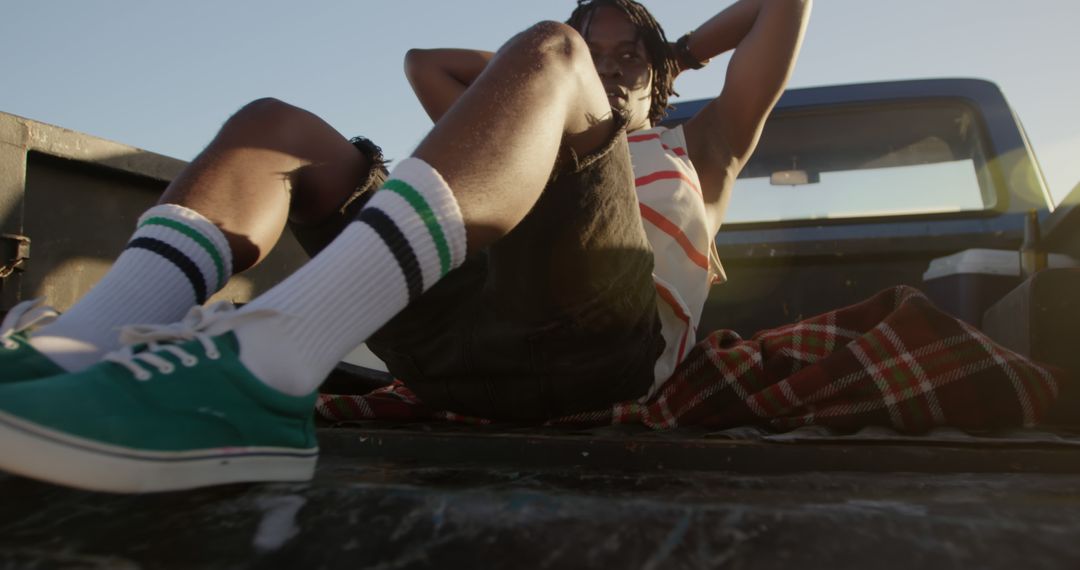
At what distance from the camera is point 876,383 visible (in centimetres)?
127

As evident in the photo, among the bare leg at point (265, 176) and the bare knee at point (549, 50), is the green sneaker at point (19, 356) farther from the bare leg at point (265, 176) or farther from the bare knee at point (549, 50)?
the bare knee at point (549, 50)

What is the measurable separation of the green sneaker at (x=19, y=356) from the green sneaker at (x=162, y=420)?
10 cm

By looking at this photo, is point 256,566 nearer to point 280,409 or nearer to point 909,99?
point 280,409

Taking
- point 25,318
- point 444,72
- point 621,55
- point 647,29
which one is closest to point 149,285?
point 25,318

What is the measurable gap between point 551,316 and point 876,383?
0.53 metres

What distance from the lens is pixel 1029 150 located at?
269cm

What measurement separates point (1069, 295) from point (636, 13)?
118 centimetres

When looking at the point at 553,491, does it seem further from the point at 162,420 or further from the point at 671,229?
the point at 671,229

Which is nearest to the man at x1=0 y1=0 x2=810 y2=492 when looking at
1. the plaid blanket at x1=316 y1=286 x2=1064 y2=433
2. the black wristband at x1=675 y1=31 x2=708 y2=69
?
the plaid blanket at x1=316 y1=286 x2=1064 y2=433

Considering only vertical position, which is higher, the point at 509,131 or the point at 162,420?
the point at 509,131

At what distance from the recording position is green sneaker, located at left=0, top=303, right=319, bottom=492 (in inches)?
28.3

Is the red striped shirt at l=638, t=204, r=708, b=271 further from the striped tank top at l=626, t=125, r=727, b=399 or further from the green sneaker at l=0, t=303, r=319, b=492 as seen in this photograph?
the green sneaker at l=0, t=303, r=319, b=492

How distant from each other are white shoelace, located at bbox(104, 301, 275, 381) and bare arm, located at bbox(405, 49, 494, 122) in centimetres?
96

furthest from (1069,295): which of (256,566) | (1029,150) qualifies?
(1029,150)
